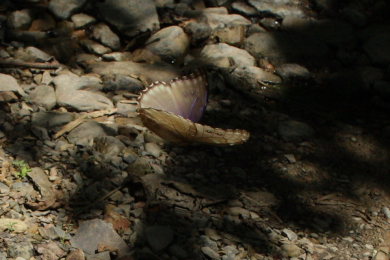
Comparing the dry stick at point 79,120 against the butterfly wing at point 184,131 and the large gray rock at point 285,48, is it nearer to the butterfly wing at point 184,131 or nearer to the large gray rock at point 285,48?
the butterfly wing at point 184,131

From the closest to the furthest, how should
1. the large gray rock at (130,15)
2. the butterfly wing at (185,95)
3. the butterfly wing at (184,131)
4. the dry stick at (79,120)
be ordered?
the butterfly wing at (184,131)
the dry stick at (79,120)
the butterfly wing at (185,95)
the large gray rock at (130,15)

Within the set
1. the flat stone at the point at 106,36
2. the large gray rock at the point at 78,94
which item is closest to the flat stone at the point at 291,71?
the flat stone at the point at 106,36

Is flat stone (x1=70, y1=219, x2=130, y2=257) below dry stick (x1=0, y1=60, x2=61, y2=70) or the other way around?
below

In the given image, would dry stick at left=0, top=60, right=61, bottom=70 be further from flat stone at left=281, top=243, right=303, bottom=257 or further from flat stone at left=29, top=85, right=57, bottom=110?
flat stone at left=281, top=243, right=303, bottom=257

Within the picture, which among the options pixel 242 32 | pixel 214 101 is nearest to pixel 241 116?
pixel 214 101

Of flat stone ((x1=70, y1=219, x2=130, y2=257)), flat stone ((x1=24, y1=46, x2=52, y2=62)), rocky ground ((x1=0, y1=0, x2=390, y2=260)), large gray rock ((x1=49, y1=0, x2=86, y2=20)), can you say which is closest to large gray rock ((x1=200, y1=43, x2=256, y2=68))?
rocky ground ((x1=0, y1=0, x2=390, y2=260))

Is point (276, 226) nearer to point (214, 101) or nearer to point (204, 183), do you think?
point (204, 183)

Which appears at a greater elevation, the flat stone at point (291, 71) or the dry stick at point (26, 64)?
the dry stick at point (26, 64)
